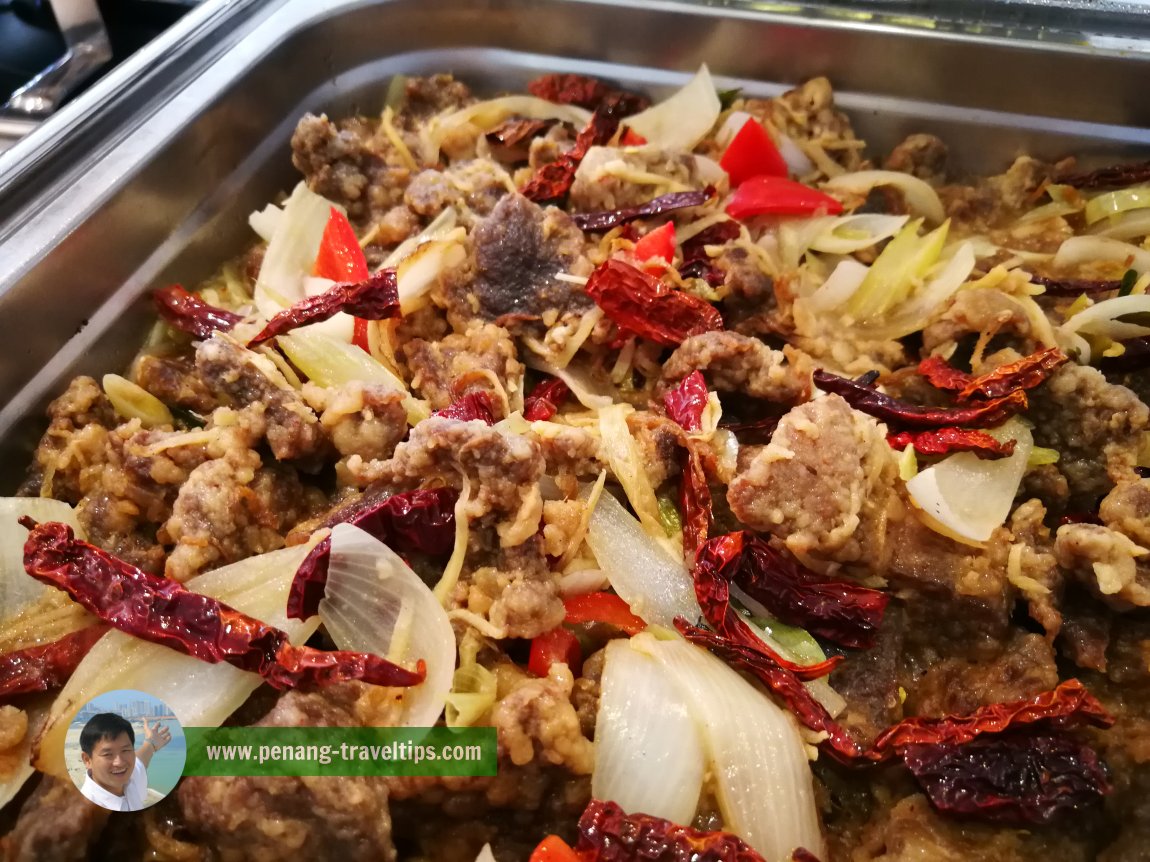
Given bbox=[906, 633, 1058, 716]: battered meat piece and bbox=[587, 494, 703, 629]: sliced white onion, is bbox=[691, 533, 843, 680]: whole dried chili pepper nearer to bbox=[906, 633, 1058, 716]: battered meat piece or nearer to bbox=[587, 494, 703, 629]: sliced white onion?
bbox=[587, 494, 703, 629]: sliced white onion

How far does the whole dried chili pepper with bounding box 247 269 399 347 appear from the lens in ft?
8.90

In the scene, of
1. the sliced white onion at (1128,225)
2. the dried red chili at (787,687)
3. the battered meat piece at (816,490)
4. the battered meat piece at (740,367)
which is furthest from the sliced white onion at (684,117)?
the dried red chili at (787,687)

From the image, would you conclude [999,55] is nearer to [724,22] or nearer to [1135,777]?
[724,22]

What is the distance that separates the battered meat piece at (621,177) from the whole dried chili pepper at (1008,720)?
2.04m

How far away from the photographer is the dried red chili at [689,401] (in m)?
2.55

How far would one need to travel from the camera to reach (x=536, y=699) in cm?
196

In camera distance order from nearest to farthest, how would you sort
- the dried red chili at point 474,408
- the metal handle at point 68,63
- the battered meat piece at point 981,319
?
the dried red chili at point 474,408 → the battered meat piece at point 981,319 → the metal handle at point 68,63

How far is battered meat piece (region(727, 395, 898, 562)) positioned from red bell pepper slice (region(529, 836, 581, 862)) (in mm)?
922

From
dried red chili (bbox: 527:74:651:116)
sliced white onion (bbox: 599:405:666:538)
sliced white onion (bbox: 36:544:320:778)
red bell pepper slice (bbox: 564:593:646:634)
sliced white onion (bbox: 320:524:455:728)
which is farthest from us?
dried red chili (bbox: 527:74:651:116)

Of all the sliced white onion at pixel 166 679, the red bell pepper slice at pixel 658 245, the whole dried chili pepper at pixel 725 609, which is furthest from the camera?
the red bell pepper slice at pixel 658 245

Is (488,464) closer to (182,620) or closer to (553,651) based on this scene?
(553,651)

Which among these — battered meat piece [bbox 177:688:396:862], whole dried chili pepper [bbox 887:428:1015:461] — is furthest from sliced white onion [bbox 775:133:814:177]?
battered meat piece [bbox 177:688:396:862]

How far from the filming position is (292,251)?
312 centimetres

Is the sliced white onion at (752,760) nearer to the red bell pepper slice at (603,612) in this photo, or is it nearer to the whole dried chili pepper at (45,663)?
the red bell pepper slice at (603,612)
